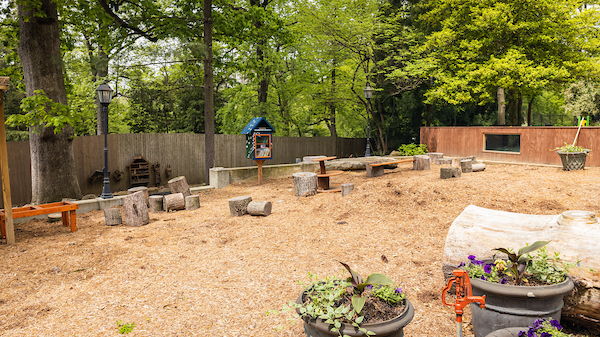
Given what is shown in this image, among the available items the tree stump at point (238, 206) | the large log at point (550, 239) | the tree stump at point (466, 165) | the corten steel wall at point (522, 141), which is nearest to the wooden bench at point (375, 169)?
the tree stump at point (466, 165)

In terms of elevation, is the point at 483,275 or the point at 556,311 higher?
the point at 483,275

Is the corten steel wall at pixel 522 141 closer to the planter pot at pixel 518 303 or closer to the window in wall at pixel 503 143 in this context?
the window in wall at pixel 503 143

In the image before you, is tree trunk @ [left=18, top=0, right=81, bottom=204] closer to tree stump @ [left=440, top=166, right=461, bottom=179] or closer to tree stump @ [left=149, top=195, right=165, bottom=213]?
tree stump @ [left=149, top=195, right=165, bottom=213]

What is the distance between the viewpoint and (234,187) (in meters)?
11.9

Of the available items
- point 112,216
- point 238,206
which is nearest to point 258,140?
point 238,206

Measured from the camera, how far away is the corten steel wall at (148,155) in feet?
31.2

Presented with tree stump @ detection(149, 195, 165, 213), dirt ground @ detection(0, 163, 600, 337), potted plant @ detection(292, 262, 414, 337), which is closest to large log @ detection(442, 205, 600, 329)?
dirt ground @ detection(0, 163, 600, 337)

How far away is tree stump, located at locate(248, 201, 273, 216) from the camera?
757cm

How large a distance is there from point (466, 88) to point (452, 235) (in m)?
16.4

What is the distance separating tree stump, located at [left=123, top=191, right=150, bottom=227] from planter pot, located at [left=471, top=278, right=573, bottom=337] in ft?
20.7

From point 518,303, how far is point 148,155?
12.9 metres

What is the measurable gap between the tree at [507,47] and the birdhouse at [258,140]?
10.3 meters

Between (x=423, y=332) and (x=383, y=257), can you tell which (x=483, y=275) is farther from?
(x=383, y=257)

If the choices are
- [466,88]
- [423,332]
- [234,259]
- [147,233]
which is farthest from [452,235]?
[466,88]
